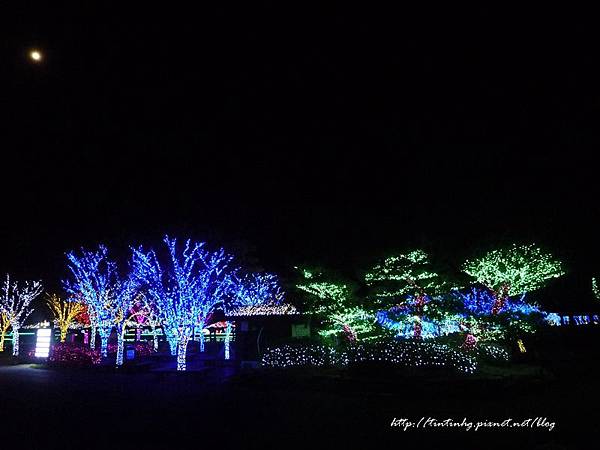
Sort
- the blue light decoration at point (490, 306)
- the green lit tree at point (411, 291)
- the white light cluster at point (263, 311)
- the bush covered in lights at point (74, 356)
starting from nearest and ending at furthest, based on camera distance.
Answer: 1. the green lit tree at point (411, 291)
2. the blue light decoration at point (490, 306)
3. the white light cluster at point (263, 311)
4. the bush covered in lights at point (74, 356)

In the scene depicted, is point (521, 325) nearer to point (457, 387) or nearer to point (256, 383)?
point (457, 387)

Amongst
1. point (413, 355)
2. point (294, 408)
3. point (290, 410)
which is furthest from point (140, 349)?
point (290, 410)

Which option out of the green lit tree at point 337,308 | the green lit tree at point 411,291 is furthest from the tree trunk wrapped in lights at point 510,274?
the green lit tree at point 337,308

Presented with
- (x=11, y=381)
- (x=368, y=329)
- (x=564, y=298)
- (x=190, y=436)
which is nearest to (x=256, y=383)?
(x=368, y=329)

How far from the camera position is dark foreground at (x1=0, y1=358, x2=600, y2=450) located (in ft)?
27.7

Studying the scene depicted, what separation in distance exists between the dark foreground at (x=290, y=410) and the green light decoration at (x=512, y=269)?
395 centimetres

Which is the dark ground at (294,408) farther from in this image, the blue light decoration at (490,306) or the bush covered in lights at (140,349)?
the bush covered in lights at (140,349)

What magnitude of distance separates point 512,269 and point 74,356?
19154 mm

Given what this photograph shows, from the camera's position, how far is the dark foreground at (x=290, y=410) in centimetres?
845

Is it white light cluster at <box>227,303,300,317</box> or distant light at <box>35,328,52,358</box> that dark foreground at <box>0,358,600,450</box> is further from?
distant light at <box>35,328,52,358</box>

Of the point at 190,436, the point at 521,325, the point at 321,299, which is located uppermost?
the point at 321,299

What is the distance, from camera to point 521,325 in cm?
1805

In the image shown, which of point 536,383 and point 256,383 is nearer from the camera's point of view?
point 536,383

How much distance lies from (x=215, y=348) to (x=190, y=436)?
73.4 feet
